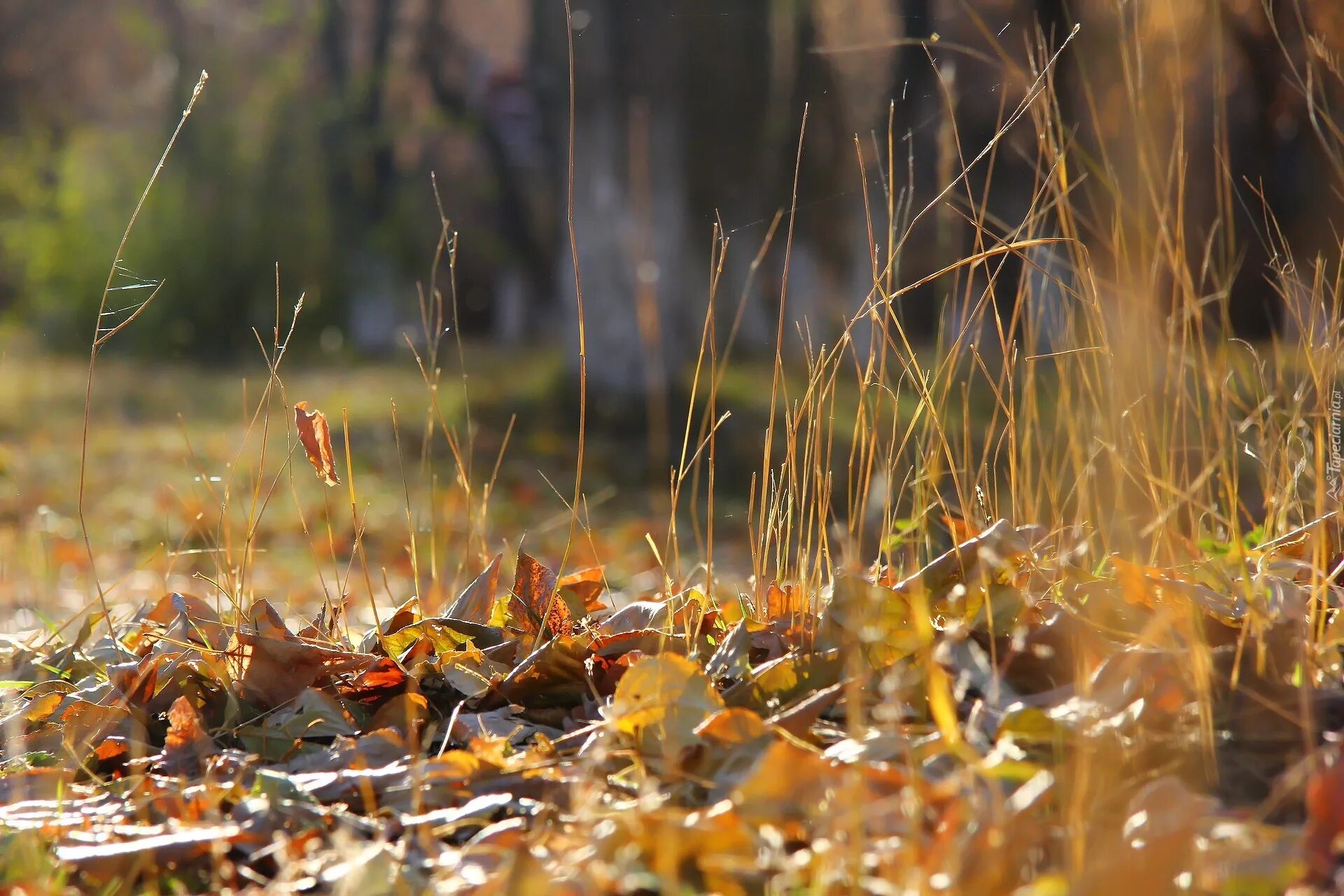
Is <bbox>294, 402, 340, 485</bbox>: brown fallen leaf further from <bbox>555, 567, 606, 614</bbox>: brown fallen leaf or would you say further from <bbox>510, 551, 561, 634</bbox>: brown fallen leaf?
<bbox>555, 567, 606, 614</bbox>: brown fallen leaf

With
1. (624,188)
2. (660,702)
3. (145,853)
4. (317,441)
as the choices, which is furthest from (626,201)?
(145,853)

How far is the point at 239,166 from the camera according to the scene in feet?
39.7

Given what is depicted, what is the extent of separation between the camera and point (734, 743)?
47.8 inches

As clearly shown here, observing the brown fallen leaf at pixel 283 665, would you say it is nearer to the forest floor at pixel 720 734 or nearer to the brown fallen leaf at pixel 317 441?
the forest floor at pixel 720 734

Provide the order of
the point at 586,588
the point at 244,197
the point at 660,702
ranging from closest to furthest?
1. the point at 660,702
2. the point at 586,588
3. the point at 244,197

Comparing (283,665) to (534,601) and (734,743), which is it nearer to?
(534,601)

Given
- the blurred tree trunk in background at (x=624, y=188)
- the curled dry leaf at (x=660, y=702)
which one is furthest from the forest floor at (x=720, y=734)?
the blurred tree trunk in background at (x=624, y=188)

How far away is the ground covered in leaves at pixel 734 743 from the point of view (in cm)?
101

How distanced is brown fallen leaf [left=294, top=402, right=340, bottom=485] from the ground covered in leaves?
0.24 meters

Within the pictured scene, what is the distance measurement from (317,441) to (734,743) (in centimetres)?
65

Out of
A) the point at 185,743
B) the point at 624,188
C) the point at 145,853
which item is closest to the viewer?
the point at 145,853

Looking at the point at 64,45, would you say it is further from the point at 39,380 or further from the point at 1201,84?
the point at 1201,84

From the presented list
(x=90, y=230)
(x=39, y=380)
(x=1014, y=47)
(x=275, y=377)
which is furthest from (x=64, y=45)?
(x=275, y=377)

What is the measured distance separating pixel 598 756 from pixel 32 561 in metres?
3.03
